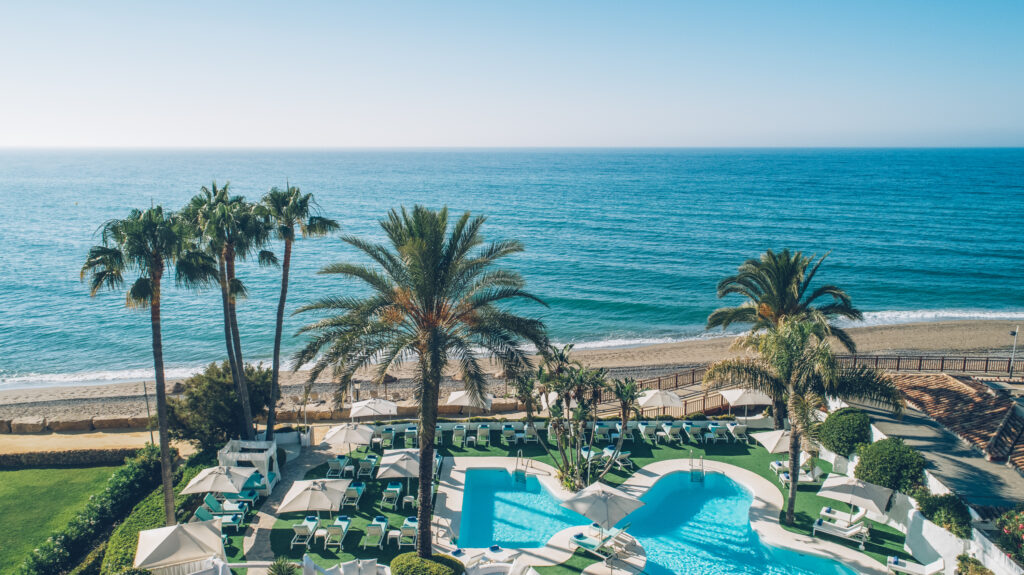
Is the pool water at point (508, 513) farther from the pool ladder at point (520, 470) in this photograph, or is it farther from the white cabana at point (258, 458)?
the white cabana at point (258, 458)

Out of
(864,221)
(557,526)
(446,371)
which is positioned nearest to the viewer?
(557,526)

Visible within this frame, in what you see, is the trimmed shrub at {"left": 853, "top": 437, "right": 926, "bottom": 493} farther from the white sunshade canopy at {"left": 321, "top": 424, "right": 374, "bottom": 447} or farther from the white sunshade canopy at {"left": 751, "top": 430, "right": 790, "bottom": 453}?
the white sunshade canopy at {"left": 321, "top": 424, "right": 374, "bottom": 447}

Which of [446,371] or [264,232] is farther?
[446,371]

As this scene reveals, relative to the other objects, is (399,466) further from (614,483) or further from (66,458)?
(66,458)

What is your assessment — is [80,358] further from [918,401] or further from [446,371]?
[918,401]

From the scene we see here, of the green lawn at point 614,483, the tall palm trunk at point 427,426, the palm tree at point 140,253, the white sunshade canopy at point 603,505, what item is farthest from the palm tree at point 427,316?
the palm tree at point 140,253

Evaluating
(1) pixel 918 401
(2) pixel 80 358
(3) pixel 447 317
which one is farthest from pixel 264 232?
(2) pixel 80 358

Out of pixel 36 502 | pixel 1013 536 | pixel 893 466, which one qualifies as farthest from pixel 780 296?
pixel 36 502
